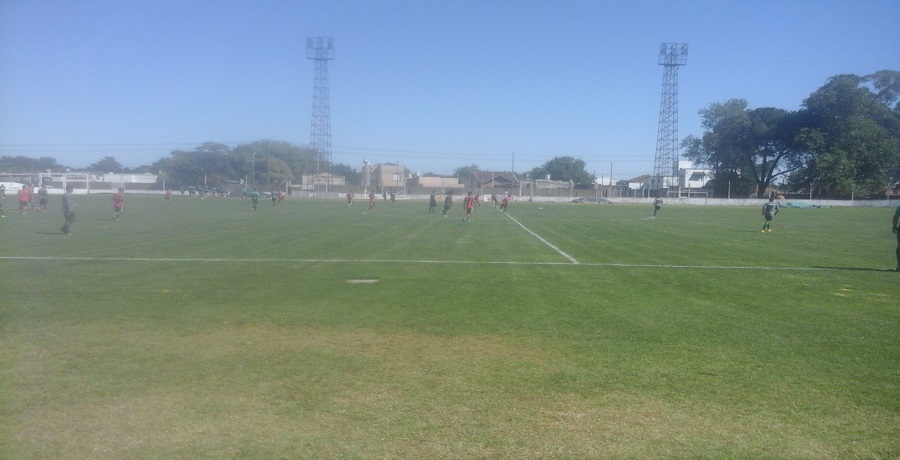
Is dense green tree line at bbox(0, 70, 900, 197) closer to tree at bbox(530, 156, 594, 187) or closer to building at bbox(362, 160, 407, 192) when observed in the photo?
building at bbox(362, 160, 407, 192)

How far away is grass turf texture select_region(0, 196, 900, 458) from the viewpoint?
5117mm

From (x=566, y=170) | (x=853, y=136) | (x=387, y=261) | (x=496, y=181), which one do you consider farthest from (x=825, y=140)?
(x=387, y=261)

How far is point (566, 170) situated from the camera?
17200 centimetres

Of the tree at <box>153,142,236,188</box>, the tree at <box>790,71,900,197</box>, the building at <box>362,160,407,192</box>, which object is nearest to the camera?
the tree at <box>790,71,900,197</box>

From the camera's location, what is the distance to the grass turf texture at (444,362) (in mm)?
5117

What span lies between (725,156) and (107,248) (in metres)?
104

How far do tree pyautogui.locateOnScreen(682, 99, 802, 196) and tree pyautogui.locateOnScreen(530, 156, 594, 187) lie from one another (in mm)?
55618

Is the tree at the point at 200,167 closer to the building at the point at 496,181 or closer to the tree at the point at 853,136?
the building at the point at 496,181

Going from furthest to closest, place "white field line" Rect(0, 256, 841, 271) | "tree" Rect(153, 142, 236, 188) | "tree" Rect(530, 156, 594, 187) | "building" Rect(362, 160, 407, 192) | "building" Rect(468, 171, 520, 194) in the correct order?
"tree" Rect(530, 156, 594, 187), "building" Rect(362, 160, 407, 192), "building" Rect(468, 171, 520, 194), "tree" Rect(153, 142, 236, 188), "white field line" Rect(0, 256, 841, 271)

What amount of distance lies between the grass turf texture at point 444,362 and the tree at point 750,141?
94.9 m

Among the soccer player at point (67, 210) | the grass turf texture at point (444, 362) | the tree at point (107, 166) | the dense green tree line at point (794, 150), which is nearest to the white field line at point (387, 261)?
the grass turf texture at point (444, 362)

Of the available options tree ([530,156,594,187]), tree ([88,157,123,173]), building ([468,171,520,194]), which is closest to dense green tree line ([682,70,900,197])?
building ([468,171,520,194])

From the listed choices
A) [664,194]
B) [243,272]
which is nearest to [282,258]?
[243,272]

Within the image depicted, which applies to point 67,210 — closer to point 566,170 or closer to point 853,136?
point 853,136
